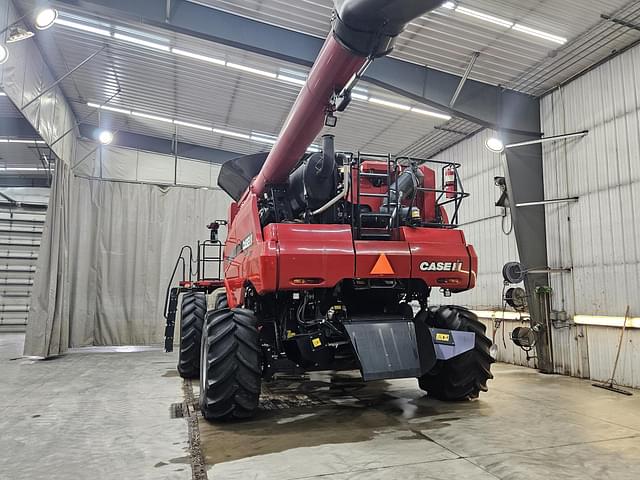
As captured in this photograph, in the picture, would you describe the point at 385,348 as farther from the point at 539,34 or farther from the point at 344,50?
the point at 539,34

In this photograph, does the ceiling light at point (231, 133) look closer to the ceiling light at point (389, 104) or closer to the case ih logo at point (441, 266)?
the ceiling light at point (389, 104)

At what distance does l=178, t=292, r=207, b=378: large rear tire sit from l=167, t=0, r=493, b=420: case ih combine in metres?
2.02

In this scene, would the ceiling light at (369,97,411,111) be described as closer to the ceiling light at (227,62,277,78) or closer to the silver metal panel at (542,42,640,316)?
the ceiling light at (227,62,277,78)

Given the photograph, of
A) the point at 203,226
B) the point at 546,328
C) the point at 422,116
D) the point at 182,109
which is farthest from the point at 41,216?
the point at 546,328

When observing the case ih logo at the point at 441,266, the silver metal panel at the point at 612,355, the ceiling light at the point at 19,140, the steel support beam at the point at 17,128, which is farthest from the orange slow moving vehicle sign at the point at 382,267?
the ceiling light at the point at 19,140

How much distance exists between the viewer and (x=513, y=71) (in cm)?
801

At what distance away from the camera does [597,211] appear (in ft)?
24.2

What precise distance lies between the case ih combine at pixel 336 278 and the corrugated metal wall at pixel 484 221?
4707 mm

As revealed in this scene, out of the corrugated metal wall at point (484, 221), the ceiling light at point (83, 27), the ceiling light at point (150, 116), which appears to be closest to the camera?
the ceiling light at point (83, 27)

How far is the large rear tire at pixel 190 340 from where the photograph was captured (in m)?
7.21

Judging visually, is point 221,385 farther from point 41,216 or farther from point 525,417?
point 41,216

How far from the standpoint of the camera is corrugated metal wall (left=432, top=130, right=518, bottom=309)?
31.9ft

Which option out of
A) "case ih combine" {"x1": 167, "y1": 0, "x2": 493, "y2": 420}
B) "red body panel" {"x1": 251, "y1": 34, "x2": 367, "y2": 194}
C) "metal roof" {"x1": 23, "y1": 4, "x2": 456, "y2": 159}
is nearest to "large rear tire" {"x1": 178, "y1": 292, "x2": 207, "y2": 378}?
"case ih combine" {"x1": 167, "y1": 0, "x2": 493, "y2": 420}

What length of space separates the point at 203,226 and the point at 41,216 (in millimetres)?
7117
